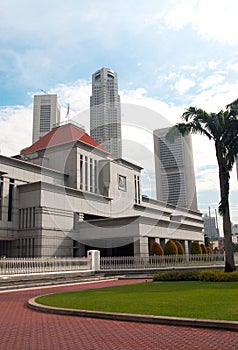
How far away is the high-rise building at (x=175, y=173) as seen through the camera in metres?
66.4

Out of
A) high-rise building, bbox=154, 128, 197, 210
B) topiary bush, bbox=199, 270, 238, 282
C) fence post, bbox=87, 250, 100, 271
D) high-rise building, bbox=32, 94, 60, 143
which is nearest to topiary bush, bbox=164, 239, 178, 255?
fence post, bbox=87, 250, 100, 271

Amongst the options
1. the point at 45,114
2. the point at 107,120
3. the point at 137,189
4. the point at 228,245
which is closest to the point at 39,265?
the point at 228,245

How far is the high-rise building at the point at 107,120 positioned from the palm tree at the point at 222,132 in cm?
3148

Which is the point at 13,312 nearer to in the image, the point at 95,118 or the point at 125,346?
the point at 125,346

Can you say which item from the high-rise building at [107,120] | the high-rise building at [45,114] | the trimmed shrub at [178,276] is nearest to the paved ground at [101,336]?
the trimmed shrub at [178,276]

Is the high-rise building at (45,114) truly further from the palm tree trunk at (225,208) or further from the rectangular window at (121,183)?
the palm tree trunk at (225,208)

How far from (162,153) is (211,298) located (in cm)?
5380

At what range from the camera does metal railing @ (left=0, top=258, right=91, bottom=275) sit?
21.6 m

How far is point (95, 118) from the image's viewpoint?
63.5m

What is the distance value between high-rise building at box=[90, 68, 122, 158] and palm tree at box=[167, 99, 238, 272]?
3148 cm

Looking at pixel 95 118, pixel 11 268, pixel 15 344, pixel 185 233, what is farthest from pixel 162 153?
pixel 15 344

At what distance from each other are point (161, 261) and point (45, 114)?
97094 mm

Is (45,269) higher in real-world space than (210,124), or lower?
lower

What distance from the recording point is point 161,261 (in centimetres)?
2803
